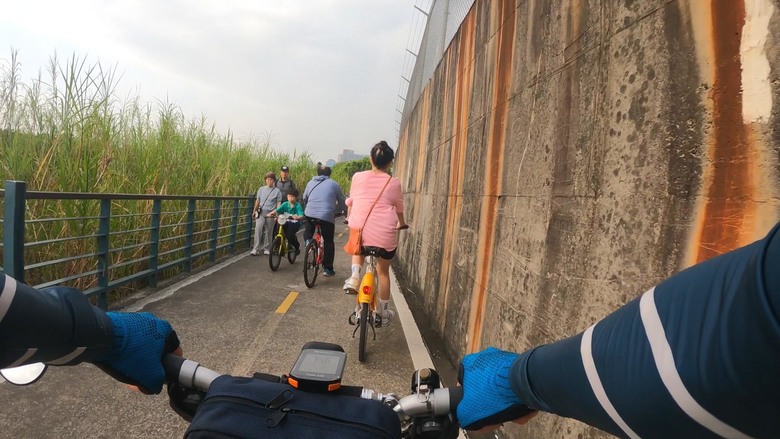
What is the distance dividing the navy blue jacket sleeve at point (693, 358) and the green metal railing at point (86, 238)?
15.6 feet

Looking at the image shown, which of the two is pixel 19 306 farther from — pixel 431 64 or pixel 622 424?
pixel 431 64

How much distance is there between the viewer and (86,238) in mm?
5500

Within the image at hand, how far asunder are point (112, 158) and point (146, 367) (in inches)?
240

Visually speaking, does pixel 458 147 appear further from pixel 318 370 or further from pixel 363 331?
pixel 318 370

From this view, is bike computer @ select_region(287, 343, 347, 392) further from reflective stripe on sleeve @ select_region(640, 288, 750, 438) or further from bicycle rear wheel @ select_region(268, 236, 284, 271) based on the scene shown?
bicycle rear wheel @ select_region(268, 236, 284, 271)

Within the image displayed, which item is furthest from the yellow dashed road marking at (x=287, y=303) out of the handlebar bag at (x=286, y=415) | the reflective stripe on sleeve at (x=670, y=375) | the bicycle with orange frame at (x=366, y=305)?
the reflective stripe on sleeve at (x=670, y=375)

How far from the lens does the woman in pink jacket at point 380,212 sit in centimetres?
509

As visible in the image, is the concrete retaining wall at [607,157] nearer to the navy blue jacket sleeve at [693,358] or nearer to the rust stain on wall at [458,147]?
the rust stain on wall at [458,147]

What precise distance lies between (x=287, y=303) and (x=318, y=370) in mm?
5598

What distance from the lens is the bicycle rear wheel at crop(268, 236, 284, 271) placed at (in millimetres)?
9070

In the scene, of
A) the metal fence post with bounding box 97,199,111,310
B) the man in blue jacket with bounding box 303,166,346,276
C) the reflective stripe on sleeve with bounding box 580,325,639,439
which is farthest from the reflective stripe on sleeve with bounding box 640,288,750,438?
the man in blue jacket with bounding box 303,166,346,276

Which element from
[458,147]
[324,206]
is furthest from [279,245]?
[458,147]

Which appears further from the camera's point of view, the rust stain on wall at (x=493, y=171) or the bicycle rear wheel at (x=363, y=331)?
the bicycle rear wheel at (x=363, y=331)

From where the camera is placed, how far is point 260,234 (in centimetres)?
1122
